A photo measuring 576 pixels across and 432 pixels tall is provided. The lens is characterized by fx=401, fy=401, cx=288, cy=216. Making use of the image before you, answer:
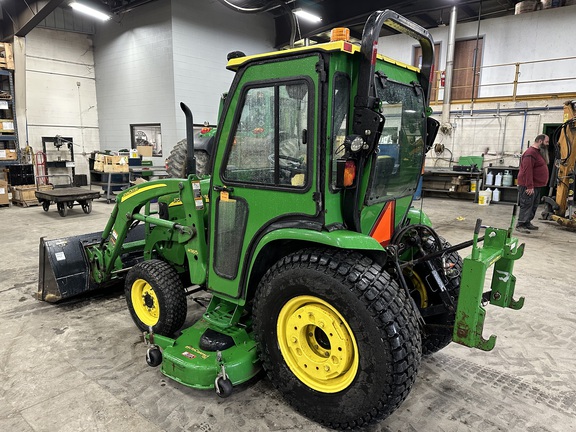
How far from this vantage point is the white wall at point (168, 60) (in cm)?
1105

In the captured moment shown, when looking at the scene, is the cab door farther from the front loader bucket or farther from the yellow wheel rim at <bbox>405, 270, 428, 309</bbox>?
the front loader bucket

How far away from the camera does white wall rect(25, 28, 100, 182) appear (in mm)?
12164

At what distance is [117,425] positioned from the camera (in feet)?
7.32

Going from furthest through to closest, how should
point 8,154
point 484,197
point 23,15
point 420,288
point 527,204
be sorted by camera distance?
point 484,197 → point 23,15 → point 8,154 → point 527,204 → point 420,288

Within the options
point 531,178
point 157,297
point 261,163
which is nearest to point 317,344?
point 261,163

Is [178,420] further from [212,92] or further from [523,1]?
[523,1]

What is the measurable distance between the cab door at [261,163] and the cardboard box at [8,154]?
1032 centimetres

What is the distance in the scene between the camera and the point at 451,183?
11.5 metres

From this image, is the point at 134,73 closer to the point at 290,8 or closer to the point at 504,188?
the point at 290,8

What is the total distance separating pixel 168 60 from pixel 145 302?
9504 mm

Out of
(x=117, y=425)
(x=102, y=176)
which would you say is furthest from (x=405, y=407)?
(x=102, y=176)

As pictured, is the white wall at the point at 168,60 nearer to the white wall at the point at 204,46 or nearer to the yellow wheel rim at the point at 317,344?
the white wall at the point at 204,46

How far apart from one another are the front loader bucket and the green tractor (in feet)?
4.36

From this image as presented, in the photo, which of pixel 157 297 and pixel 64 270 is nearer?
pixel 157 297
